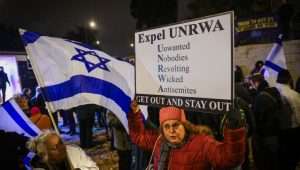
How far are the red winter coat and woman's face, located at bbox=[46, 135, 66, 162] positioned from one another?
1128mm

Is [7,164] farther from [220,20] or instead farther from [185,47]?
[220,20]

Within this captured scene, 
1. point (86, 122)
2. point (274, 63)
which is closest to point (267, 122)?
point (274, 63)

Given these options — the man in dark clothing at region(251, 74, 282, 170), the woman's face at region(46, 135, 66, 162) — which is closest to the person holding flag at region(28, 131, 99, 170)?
the woman's face at region(46, 135, 66, 162)

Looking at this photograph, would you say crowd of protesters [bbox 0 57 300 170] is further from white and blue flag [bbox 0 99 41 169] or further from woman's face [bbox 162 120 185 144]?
white and blue flag [bbox 0 99 41 169]

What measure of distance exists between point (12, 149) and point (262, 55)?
37.3 feet

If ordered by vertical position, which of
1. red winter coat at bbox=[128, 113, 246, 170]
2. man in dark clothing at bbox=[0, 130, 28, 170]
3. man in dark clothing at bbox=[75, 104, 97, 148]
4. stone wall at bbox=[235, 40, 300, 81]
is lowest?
man in dark clothing at bbox=[75, 104, 97, 148]

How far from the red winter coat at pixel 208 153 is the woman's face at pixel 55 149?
1.13 m

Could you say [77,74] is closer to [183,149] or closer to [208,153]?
[183,149]

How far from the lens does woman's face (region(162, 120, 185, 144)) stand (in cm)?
291

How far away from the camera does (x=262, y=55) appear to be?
13.9m

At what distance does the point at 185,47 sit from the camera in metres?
2.96

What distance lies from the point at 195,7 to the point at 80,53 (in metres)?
16.5

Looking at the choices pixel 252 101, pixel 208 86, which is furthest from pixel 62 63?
pixel 252 101

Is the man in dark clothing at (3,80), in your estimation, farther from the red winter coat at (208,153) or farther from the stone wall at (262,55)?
the red winter coat at (208,153)
